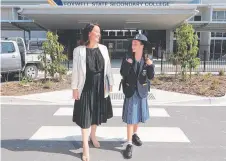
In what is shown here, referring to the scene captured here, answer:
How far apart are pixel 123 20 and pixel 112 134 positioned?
66.2 ft

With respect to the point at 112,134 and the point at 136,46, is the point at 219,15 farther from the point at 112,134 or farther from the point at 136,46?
the point at 136,46

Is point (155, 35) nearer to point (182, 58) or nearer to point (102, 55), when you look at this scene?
point (182, 58)

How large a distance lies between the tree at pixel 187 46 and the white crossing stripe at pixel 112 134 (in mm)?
6111

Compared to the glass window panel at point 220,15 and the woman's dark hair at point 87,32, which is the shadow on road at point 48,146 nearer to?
the woman's dark hair at point 87,32

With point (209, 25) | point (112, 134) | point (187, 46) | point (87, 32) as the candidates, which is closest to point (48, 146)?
point (112, 134)

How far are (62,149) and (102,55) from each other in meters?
1.69

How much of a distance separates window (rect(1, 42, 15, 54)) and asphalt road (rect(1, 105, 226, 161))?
18.2 feet

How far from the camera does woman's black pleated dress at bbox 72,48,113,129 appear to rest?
4.38 meters

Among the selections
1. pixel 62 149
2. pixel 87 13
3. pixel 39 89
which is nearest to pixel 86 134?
pixel 62 149

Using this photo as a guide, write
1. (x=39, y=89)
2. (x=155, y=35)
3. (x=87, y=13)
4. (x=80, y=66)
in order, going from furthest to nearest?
(x=155, y=35), (x=87, y=13), (x=39, y=89), (x=80, y=66)

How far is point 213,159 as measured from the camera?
4508 millimetres

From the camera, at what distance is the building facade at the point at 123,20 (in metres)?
20.8

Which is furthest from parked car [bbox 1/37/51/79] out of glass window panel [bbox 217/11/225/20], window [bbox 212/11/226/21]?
glass window panel [bbox 217/11/225/20]

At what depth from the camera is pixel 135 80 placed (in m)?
4.61
